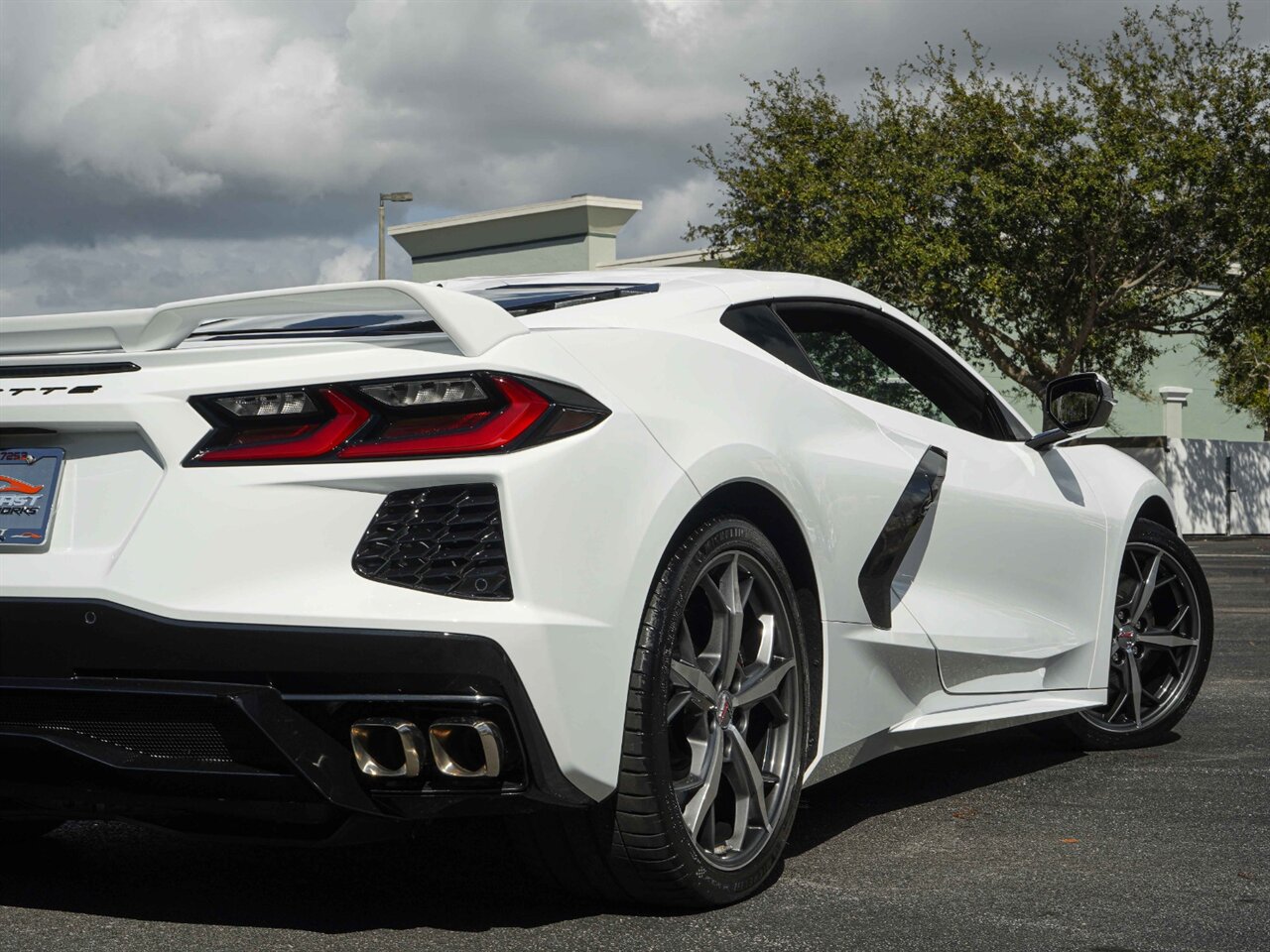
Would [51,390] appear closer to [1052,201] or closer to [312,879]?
[312,879]

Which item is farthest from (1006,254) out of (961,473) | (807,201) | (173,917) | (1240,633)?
(173,917)

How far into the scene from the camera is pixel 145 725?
10.2 feet

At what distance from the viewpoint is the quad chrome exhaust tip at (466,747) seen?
3006 mm

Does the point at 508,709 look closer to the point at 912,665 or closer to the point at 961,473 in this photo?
the point at 912,665

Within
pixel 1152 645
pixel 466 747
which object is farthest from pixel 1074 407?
pixel 466 747

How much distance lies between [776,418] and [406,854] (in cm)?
143

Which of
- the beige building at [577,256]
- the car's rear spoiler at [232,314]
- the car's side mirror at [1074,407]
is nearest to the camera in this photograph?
the car's rear spoiler at [232,314]

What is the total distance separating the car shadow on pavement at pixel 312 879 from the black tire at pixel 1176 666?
95 cm

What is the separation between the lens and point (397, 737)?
3.02m

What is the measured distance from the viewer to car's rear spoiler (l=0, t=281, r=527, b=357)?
10.3 ft

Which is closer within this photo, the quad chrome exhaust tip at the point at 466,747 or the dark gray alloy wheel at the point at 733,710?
the quad chrome exhaust tip at the point at 466,747

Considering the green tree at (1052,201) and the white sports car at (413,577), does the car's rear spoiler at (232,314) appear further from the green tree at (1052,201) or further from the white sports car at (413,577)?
the green tree at (1052,201)

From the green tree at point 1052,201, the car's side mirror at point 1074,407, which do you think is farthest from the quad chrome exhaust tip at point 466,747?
the green tree at point 1052,201

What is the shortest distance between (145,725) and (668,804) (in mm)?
1009
